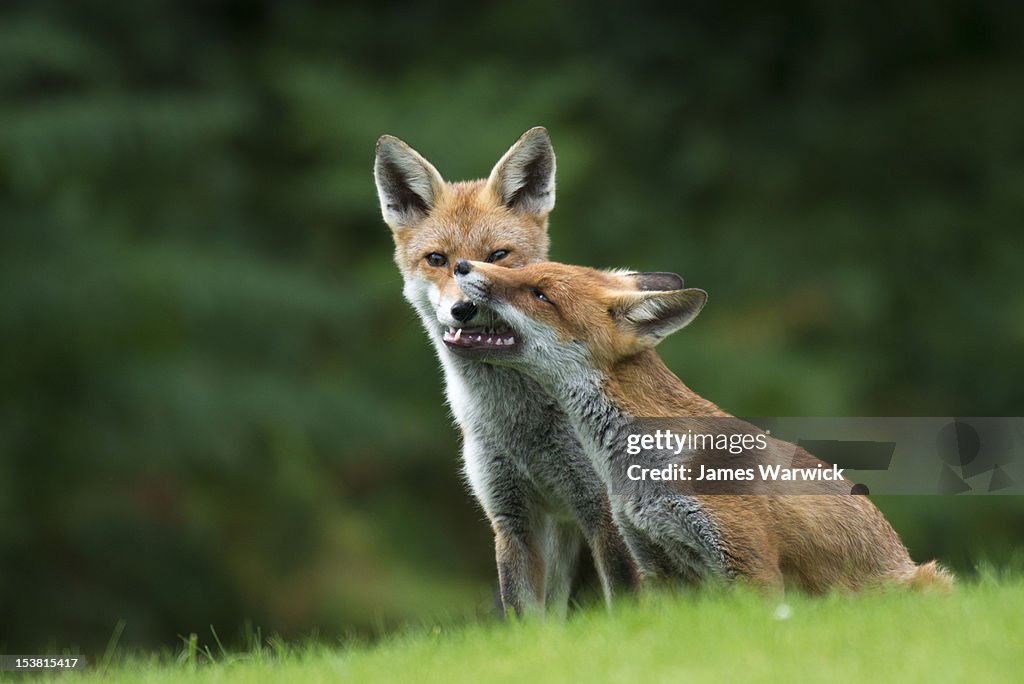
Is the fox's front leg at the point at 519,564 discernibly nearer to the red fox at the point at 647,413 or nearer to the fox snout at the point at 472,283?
the red fox at the point at 647,413

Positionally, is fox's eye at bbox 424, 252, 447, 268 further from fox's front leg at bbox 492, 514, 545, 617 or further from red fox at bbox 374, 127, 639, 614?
fox's front leg at bbox 492, 514, 545, 617

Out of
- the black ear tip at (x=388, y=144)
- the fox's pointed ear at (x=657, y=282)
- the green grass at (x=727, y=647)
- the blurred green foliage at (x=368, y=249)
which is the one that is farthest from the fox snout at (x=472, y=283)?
the blurred green foliage at (x=368, y=249)

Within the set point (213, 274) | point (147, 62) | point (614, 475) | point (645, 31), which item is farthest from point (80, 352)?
point (614, 475)

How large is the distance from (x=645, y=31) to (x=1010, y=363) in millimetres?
6932

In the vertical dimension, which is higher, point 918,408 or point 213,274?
point 213,274

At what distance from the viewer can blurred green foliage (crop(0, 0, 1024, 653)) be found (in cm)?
1560

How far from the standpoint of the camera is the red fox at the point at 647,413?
209 inches

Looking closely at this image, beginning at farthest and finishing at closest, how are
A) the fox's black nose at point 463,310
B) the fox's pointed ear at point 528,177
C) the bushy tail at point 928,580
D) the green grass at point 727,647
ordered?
the fox's pointed ear at point 528,177 < the fox's black nose at point 463,310 < the bushy tail at point 928,580 < the green grass at point 727,647

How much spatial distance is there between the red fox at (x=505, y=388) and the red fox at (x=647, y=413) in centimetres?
18

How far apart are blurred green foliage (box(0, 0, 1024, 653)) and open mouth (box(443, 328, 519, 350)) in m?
9.18

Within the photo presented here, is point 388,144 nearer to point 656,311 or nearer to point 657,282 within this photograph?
point 657,282

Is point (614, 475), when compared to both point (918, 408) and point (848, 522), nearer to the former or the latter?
point (848, 522)

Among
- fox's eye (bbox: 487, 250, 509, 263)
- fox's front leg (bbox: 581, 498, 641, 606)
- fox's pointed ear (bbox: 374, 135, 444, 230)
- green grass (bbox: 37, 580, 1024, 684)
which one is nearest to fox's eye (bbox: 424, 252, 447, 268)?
fox's eye (bbox: 487, 250, 509, 263)

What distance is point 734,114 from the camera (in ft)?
62.9
